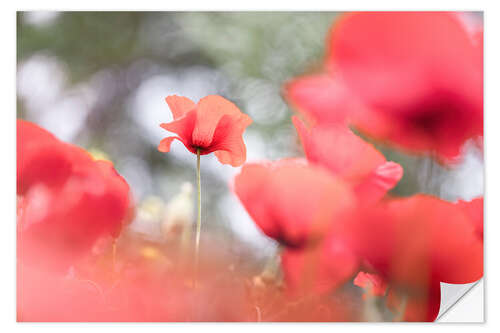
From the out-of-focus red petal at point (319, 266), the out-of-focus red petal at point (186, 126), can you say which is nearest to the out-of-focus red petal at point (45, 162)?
the out-of-focus red petal at point (186, 126)

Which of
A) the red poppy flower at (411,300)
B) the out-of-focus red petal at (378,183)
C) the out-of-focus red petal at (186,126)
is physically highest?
the out-of-focus red petal at (186,126)

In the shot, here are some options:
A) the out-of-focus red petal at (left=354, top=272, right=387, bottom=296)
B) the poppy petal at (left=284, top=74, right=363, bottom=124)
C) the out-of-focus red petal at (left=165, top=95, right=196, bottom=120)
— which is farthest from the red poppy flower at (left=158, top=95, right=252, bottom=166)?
the out-of-focus red petal at (left=354, top=272, right=387, bottom=296)

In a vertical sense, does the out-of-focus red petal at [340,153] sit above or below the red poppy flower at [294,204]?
above

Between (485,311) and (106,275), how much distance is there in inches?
35.2

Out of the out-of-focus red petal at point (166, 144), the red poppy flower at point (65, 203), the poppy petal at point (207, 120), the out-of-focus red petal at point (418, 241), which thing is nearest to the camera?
the out-of-focus red petal at point (418, 241)

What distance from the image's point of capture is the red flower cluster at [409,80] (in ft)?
2.25

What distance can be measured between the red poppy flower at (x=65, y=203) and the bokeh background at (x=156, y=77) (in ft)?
1.09

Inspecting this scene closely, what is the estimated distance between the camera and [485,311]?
49.9 inches

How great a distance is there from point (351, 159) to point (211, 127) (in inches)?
11.4

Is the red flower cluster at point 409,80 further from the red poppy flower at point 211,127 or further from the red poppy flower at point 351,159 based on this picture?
the red poppy flower at point 211,127

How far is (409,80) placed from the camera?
72cm
